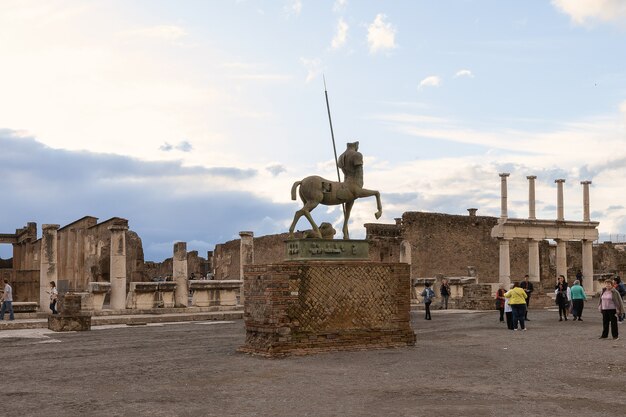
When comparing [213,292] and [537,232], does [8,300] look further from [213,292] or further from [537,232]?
[537,232]

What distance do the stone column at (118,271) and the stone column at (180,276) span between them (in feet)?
5.82

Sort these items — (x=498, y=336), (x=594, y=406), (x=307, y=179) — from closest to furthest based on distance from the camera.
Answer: (x=594, y=406) < (x=307, y=179) < (x=498, y=336)

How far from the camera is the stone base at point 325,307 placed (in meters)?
11.7

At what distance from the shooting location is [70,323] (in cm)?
1744

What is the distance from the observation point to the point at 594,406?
749cm

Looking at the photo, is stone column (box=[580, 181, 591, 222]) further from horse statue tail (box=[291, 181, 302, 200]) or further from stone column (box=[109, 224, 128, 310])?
horse statue tail (box=[291, 181, 302, 200])

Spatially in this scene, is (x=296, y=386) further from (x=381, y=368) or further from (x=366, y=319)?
(x=366, y=319)

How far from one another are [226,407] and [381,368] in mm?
3306

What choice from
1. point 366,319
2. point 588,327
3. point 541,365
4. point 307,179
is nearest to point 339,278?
point 366,319

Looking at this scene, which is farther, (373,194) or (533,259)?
(533,259)

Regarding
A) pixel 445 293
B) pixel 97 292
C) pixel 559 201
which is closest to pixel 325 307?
pixel 97 292

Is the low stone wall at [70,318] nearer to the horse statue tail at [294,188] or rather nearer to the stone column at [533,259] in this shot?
the horse statue tail at [294,188]

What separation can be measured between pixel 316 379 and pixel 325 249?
341 cm

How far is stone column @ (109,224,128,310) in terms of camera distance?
2305 centimetres
